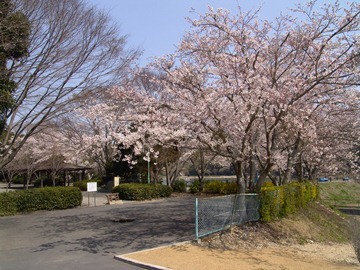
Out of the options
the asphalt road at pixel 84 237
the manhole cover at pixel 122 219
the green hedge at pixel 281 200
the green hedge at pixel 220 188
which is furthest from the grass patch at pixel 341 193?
the manhole cover at pixel 122 219

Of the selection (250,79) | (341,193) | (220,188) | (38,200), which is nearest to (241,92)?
(250,79)

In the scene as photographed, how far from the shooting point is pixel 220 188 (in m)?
31.0

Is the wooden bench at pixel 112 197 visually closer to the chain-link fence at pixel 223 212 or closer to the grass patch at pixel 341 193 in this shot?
the chain-link fence at pixel 223 212

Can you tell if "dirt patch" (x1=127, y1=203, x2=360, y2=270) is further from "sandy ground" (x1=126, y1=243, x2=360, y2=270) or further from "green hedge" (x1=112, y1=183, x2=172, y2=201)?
"green hedge" (x1=112, y1=183, x2=172, y2=201)

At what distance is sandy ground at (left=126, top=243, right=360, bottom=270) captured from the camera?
7875 millimetres

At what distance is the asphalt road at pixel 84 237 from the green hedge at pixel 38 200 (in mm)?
1343

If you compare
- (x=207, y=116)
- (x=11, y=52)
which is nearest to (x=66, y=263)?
(x=207, y=116)

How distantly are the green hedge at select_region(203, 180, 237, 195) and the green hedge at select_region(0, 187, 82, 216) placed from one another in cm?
1332

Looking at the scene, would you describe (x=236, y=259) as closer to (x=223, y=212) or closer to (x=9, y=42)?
(x=223, y=212)

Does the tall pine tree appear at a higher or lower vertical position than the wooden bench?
higher

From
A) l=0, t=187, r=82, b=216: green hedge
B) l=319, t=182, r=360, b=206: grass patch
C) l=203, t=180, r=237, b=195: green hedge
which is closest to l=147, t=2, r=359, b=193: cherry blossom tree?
l=0, t=187, r=82, b=216: green hedge

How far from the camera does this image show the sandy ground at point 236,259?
7.88m

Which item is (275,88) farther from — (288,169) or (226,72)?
(288,169)

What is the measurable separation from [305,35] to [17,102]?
1032cm
